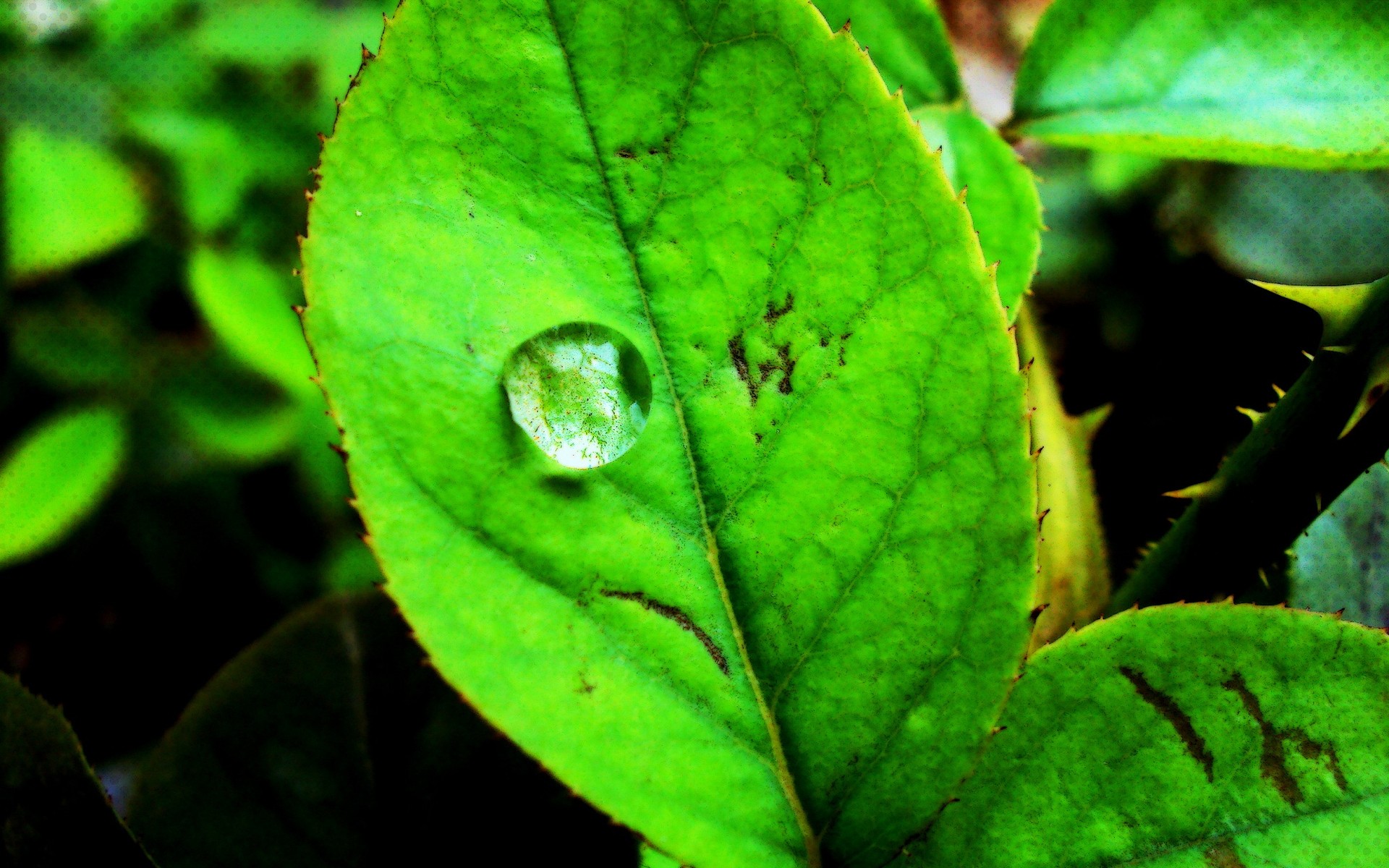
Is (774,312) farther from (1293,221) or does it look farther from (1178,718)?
(1293,221)

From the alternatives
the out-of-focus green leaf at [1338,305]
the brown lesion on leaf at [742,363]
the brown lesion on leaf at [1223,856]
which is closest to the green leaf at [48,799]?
the brown lesion on leaf at [742,363]

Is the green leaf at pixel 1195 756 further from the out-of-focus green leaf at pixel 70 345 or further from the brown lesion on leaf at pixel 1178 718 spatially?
the out-of-focus green leaf at pixel 70 345

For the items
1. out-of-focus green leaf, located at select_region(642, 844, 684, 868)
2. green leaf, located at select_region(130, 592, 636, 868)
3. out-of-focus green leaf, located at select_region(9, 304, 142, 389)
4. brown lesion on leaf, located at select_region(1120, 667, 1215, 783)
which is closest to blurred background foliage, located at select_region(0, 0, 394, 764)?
out-of-focus green leaf, located at select_region(9, 304, 142, 389)

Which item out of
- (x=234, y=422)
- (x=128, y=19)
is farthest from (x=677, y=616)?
(x=128, y=19)

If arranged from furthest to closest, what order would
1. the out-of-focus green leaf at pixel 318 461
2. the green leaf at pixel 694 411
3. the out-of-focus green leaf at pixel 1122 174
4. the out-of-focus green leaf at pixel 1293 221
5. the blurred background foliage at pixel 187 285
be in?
the out-of-focus green leaf at pixel 318 461, the out-of-focus green leaf at pixel 1122 174, the blurred background foliage at pixel 187 285, the out-of-focus green leaf at pixel 1293 221, the green leaf at pixel 694 411

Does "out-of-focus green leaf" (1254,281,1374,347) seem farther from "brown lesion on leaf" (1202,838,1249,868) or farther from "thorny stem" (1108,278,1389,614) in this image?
"brown lesion on leaf" (1202,838,1249,868)

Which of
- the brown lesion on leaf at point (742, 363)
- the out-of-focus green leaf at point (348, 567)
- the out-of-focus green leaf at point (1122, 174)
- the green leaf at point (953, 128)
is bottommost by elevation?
the out-of-focus green leaf at point (348, 567)

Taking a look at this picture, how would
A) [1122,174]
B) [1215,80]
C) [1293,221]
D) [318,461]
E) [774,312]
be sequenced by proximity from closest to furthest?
[774,312], [1215,80], [1293,221], [1122,174], [318,461]
